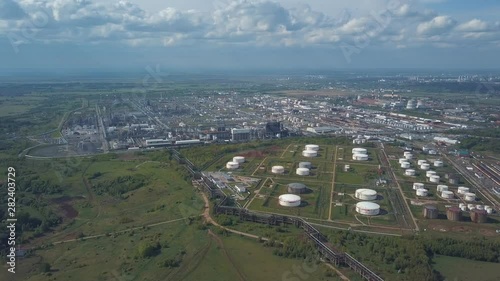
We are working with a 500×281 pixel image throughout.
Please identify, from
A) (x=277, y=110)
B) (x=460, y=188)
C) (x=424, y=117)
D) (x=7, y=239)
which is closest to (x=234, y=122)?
(x=277, y=110)

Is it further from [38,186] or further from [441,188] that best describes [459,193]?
[38,186]

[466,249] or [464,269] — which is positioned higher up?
[466,249]

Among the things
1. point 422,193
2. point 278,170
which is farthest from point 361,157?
point 422,193

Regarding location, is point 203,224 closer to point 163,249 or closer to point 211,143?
point 163,249

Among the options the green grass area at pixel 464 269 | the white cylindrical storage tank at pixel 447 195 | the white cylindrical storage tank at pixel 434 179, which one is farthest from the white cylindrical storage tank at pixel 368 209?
the white cylindrical storage tank at pixel 434 179

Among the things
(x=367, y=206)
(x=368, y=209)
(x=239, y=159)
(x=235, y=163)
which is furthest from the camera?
(x=239, y=159)

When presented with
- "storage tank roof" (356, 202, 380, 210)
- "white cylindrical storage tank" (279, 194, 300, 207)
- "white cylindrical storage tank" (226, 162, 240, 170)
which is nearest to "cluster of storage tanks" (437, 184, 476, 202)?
"storage tank roof" (356, 202, 380, 210)

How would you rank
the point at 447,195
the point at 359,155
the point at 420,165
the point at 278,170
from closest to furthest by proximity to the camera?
the point at 447,195 → the point at 278,170 → the point at 420,165 → the point at 359,155

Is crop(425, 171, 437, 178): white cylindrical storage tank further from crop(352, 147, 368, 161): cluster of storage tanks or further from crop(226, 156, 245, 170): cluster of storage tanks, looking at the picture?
crop(226, 156, 245, 170): cluster of storage tanks
